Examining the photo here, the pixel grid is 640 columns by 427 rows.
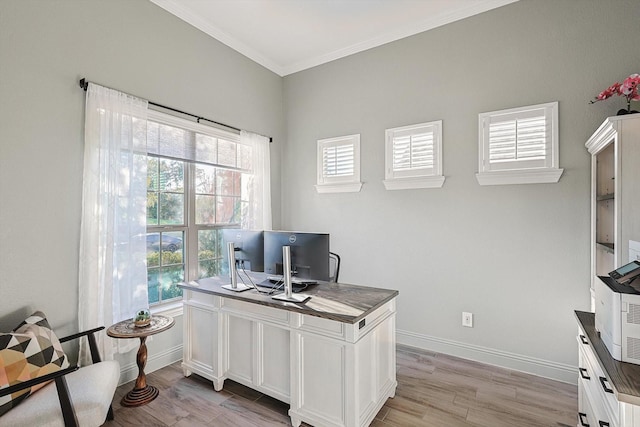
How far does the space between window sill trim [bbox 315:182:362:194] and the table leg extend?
244 centimetres

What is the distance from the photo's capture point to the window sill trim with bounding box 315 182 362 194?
11.9 ft

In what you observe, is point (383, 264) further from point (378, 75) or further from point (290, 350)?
point (378, 75)

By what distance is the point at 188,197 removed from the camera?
3184 millimetres

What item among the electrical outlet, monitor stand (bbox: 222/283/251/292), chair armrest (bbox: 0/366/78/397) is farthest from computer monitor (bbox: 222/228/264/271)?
the electrical outlet

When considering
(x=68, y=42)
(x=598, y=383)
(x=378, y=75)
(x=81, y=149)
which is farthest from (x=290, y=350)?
(x=378, y=75)

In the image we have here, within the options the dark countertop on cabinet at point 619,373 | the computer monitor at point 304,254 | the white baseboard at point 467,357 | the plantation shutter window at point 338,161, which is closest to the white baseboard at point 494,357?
the white baseboard at point 467,357

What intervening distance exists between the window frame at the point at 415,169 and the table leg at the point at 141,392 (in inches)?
109

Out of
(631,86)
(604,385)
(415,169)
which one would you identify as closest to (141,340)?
(604,385)

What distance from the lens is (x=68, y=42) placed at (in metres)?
2.27

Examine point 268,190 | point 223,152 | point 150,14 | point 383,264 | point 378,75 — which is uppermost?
point 150,14

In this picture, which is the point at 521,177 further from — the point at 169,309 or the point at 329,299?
the point at 169,309

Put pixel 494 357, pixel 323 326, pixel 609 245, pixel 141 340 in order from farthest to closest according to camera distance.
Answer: pixel 494 357 < pixel 141 340 < pixel 609 245 < pixel 323 326

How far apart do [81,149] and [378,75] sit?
9.75 feet

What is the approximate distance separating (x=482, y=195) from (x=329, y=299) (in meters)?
1.83
